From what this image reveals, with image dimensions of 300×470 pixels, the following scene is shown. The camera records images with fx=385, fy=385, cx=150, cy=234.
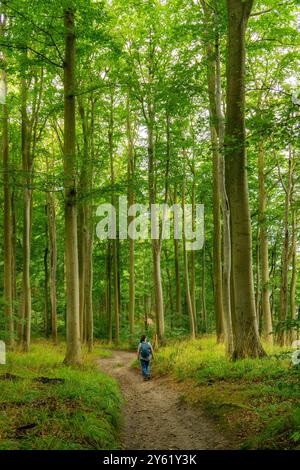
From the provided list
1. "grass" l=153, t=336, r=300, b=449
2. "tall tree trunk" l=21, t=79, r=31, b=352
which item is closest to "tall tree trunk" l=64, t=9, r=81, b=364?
"grass" l=153, t=336, r=300, b=449

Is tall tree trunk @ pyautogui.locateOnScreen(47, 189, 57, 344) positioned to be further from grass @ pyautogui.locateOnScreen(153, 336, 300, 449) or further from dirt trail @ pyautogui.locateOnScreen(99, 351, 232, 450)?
dirt trail @ pyautogui.locateOnScreen(99, 351, 232, 450)

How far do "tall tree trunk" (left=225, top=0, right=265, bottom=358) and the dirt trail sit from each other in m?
2.38

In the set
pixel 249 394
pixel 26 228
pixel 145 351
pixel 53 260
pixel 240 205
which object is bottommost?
pixel 145 351

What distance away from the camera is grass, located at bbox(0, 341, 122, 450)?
17.8 feet

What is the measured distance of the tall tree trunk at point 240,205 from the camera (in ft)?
32.8

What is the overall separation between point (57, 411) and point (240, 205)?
660 centimetres

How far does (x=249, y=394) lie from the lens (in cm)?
740

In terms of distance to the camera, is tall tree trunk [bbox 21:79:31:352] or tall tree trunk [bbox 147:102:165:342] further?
tall tree trunk [bbox 147:102:165:342]

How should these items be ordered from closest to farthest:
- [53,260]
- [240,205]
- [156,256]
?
[240,205]
[156,256]
[53,260]

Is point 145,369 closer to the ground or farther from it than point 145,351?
closer to the ground

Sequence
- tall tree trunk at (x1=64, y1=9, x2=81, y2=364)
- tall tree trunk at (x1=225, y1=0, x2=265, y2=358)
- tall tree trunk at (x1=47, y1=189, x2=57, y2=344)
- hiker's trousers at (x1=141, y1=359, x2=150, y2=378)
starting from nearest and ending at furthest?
tall tree trunk at (x1=225, y1=0, x2=265, y2=358)
tall tree trunk at (x1=64, y1=9, x2=81, y2=364)
hiker's trousers at (x1=141, y1=359, x2=150, y2=378)
tall tree trunk at (x1=47, y1=189, x2=57, y2=344)

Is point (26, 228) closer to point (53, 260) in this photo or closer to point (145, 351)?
point (53, 260)

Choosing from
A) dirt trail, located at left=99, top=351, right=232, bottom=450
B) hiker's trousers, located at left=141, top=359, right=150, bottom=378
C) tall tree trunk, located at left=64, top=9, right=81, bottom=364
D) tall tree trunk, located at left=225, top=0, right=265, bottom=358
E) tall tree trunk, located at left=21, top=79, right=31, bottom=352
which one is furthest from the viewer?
tall tree trunk, located at left=21, top=79, right=31, bottom=352

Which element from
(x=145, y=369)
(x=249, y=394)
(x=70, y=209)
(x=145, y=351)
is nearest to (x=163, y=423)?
(x=249, y=394)
